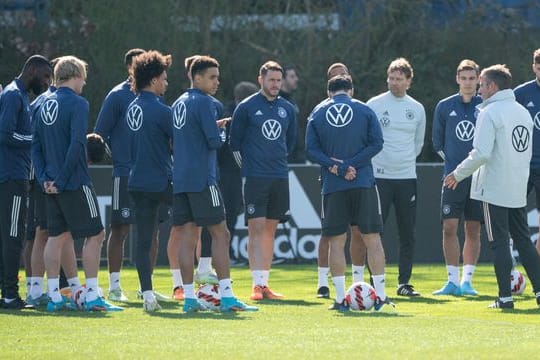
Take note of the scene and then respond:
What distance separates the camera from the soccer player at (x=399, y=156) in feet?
48.2

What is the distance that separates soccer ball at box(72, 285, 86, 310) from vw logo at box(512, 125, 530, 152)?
4.29 meters

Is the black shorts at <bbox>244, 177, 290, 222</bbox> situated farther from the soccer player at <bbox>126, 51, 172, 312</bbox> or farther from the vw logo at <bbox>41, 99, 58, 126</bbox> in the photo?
the vw logo at <bbox>41, 99, 58, 126</bbox>

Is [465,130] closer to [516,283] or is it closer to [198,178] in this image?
[516,283]

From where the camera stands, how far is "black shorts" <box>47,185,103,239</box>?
40.2 ft

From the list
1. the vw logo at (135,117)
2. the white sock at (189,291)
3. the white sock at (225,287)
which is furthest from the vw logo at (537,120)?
the vw logo at (135,117)

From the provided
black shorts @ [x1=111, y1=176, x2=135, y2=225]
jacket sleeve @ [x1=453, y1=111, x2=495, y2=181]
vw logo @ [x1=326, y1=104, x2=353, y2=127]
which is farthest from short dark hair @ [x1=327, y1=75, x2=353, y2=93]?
black shorts @ [x1=111, y1=176, x2=135, y2=225]

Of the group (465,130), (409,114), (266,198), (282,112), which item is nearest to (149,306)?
(266,198)

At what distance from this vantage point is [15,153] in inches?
512

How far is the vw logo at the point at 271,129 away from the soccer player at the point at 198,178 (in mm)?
1920

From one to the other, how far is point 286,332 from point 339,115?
2794 millimetres

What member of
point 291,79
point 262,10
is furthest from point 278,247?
point 262,10

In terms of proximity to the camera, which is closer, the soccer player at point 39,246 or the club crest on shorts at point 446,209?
the soccer player at point 39,246

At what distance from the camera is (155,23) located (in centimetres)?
2461

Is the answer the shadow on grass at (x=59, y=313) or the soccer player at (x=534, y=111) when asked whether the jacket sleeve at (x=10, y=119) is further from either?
the soccer player at (x=534, y=111)
